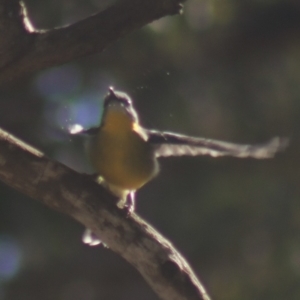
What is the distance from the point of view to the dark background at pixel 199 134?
5680 millimetres

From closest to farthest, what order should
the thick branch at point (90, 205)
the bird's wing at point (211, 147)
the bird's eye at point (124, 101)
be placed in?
the thick branch at point (90, 205)
the bird's wing at point (211, 147)
the bird's eye at point (124, 101)

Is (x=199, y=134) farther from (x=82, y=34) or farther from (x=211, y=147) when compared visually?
(x=82, y=34)

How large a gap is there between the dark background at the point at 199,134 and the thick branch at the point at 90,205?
2590 mm

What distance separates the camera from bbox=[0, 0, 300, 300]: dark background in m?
5.68

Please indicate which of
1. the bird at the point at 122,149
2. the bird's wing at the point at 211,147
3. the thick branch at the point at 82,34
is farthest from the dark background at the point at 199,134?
the thick branch at the point at 82,34

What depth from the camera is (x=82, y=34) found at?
9.86 feet

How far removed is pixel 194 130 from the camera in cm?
588

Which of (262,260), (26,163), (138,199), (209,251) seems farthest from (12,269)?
Result: (26,163)

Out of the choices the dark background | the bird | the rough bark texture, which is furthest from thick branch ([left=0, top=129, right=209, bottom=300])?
the dark background

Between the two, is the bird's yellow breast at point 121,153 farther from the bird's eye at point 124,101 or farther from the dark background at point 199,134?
the dark background at point 199,134

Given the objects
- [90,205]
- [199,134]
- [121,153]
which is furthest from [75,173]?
[199,134]

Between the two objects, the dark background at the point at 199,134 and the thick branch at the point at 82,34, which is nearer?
the thick branch at the point at 82,34

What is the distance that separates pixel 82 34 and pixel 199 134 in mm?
2938

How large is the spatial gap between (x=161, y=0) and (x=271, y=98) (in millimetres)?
3192
